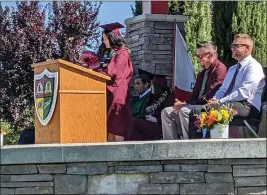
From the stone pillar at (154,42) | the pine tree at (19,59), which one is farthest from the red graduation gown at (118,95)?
the pine tree at (19,59)

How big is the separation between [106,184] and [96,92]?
0.92m

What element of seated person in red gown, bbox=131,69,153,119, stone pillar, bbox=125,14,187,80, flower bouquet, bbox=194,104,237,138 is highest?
stone pillar, bbox=125,14,187,80

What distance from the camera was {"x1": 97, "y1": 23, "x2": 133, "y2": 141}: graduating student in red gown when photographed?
6902mm

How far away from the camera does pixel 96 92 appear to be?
6.35m

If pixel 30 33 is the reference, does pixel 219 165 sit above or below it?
below

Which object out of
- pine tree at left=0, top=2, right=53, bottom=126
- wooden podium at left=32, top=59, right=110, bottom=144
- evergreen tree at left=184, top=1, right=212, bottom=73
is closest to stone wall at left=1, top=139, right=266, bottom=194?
wooden podium at left=32, top=59, right=110, bottom=144

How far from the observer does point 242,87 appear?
21.0ft

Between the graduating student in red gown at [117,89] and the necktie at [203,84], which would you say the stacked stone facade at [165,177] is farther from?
the necktie at [203,84]

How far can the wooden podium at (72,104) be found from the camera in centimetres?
621

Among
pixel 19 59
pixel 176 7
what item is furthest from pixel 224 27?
pixel 19 59

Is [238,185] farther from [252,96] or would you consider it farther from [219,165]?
[252,96]

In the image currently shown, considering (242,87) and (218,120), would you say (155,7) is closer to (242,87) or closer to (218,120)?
(242,87)

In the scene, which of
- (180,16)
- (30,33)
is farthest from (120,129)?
(30,33)

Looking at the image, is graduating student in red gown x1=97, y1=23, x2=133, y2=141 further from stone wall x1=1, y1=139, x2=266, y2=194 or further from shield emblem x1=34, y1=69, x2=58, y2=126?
stone wall x1=1, y1=139, x2=266, y2=194
